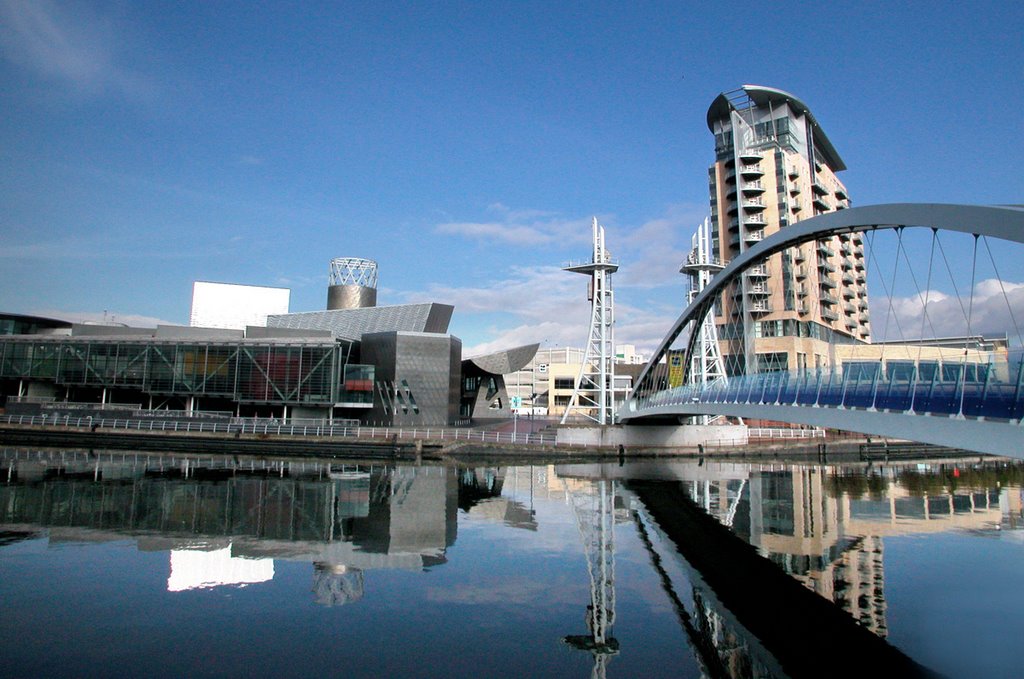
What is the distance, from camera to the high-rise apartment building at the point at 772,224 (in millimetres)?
→ 61750


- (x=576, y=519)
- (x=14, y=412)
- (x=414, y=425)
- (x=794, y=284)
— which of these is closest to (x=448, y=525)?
(x=576, y=519)

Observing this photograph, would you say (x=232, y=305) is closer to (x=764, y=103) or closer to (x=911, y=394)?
(x=764, y=103)

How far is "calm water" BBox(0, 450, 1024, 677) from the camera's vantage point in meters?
10.4

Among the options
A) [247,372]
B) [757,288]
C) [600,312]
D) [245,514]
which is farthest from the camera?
[757,288]

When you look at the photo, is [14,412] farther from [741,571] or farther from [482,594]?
[741,571]

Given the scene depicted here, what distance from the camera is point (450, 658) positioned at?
33.4ft

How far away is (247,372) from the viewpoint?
2132 inches

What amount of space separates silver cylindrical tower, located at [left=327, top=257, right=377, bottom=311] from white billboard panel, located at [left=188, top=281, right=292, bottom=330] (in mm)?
8494

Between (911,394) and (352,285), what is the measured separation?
70387mm

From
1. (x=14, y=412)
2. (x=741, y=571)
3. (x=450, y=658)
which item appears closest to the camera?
(x=450, y=658)

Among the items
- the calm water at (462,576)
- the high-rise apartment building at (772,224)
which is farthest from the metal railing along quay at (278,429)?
the high-rise apartment building at (772,224)

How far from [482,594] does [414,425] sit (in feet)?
138

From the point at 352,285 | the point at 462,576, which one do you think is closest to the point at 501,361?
the point at 352,285

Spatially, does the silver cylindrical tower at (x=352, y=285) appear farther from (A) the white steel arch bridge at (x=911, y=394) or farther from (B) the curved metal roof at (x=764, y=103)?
(A) the white steel arch bridge at (x=911, y=394)
